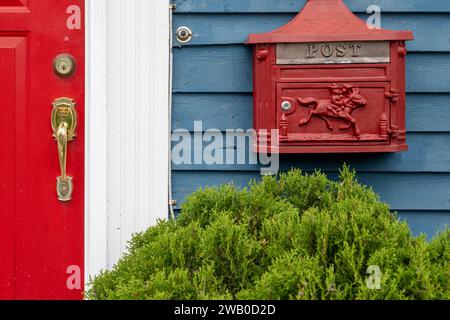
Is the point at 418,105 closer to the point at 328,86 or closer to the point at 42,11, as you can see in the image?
the point at 328,86

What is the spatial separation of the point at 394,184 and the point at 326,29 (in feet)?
2.36

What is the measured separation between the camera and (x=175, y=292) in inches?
88.7

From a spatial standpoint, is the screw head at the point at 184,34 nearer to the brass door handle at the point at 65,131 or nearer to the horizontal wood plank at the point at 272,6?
the horizontal wood plank at the point at 272,6

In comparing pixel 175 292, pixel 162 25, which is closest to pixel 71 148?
pixel 162 25

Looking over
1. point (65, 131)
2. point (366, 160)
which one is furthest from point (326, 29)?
point (65, 131)

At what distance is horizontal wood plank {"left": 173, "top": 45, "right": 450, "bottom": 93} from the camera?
3.38 metres

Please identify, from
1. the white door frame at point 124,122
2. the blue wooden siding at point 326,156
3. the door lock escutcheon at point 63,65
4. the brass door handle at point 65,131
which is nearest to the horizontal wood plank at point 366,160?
the blue wooden siding at point 326,156

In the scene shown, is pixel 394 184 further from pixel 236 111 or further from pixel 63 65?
pixel 63 65

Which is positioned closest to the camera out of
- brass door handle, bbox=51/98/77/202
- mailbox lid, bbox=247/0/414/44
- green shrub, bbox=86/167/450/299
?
green shrub, bbox=86/167/450/299

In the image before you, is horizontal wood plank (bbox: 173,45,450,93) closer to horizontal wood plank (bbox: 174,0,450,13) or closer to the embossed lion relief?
horizontal wood plank (bbox: 174,0,450,13)

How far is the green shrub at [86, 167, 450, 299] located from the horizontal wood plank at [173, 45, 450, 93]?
2.61ft

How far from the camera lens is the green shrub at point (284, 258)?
7.13ft

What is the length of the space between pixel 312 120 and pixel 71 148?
1.01 metres

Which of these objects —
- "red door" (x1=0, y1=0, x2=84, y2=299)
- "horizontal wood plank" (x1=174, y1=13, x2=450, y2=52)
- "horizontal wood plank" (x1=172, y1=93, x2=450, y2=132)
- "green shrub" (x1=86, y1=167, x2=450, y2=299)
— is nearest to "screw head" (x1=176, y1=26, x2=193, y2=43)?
"horizontal wood plank" (x1=174, y1=13, x2=450, y2=52)
